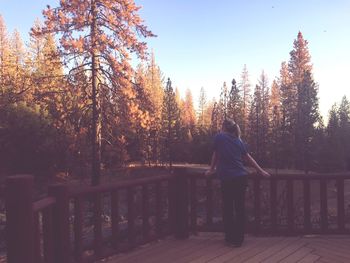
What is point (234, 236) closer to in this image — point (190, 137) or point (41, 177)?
point (41, 177)

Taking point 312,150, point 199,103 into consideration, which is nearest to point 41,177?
point 312,150

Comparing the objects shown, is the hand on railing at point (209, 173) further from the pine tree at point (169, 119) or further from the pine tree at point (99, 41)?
the pine tree at point (169, 119)

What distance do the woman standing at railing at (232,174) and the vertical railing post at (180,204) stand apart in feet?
2.63

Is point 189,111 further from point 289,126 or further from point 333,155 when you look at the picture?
point 333,155

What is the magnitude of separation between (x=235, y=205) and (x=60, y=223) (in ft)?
8.60

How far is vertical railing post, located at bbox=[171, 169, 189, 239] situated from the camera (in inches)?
237

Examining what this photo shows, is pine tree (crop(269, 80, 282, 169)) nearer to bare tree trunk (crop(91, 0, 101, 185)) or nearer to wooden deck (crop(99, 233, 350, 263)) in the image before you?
bare tree trunk (crop(91, 0, 101, 185))

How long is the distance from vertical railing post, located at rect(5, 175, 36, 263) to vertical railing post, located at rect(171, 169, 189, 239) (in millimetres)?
3098

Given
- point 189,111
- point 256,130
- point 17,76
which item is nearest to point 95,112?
point 17,76

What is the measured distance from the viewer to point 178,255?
5.19 metres

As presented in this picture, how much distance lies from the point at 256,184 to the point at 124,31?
14146mm

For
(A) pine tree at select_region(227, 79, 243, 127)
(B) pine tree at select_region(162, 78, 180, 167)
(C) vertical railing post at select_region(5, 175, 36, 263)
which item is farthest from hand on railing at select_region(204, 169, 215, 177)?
(A) pine tree at select_region(227, 79, 243, 127)

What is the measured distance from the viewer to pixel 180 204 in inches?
240

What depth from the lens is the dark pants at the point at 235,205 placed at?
17.9 ft
